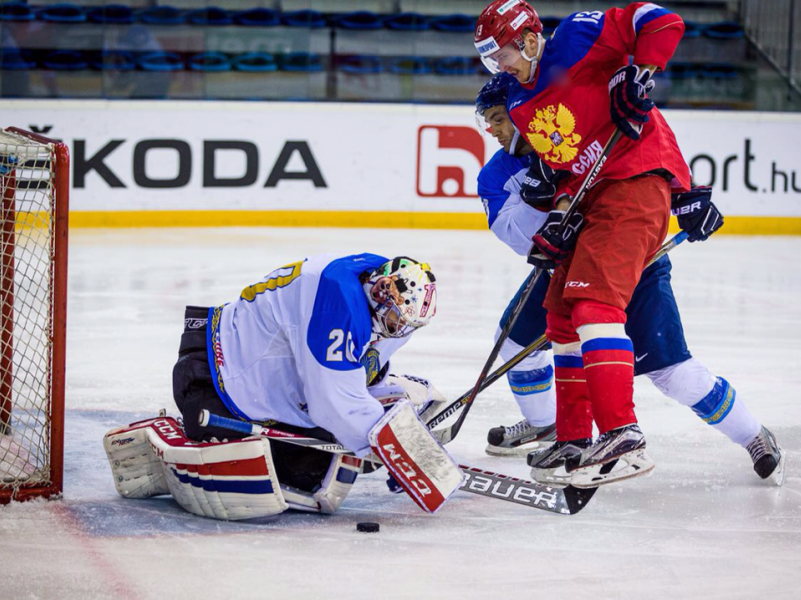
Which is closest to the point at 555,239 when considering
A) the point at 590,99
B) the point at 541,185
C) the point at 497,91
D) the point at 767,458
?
the point at 541,185

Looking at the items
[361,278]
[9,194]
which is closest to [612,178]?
[361,278]

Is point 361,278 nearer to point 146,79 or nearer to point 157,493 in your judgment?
point 157,493

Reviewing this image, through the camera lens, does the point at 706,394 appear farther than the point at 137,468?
Yes

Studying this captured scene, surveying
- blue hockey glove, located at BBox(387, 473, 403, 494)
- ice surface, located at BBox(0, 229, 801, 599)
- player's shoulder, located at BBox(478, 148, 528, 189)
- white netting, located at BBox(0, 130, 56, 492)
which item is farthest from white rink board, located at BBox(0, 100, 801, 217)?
blue hockey glove, located at BBox(387, 473, 403, 494)

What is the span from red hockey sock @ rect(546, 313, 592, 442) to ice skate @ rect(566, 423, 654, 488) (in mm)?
315

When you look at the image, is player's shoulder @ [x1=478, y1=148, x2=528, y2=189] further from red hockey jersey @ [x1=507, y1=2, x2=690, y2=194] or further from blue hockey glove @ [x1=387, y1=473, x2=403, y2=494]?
blue hockey glove @ [x1=387, y1=473, x2=403, y2=494]

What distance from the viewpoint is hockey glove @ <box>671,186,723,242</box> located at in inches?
110

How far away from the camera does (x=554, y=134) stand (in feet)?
9.07

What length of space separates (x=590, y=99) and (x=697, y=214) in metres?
0.37

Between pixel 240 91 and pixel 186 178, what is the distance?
0.81m

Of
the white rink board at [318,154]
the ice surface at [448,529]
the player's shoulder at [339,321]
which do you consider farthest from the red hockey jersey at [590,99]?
the white rink board at [318,154]

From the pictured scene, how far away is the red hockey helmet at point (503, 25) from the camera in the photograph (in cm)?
270

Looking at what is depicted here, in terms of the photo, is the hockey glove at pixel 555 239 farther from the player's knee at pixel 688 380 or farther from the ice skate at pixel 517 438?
the ice skate at pixel 517 438

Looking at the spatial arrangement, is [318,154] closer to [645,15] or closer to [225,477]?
[645,15]
